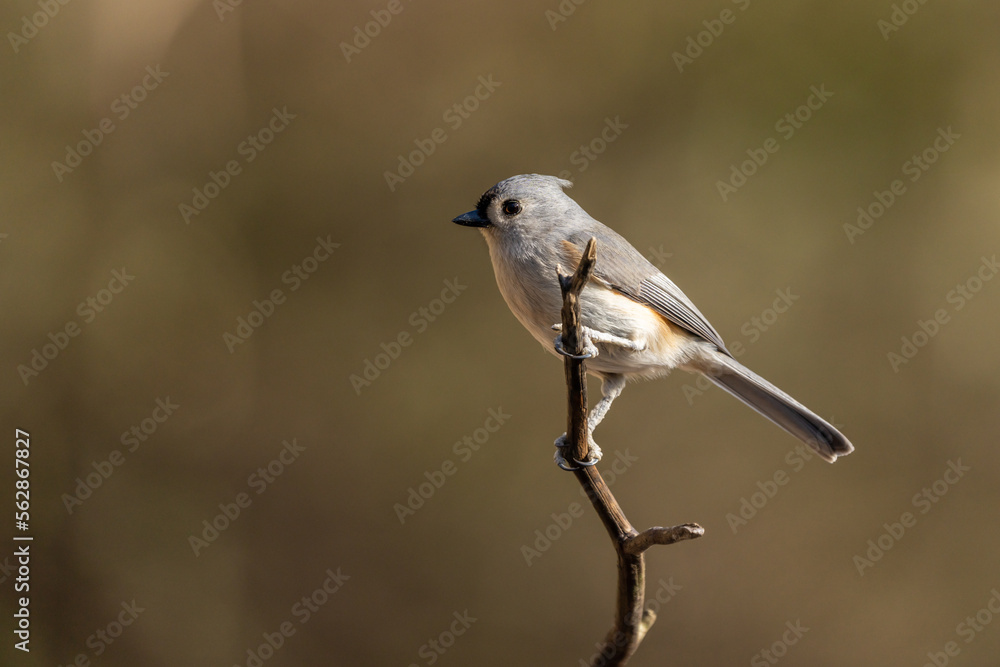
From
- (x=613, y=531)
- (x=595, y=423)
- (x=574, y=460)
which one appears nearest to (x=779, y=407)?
(x=595, y=423)

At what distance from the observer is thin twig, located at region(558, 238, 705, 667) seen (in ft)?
5.61

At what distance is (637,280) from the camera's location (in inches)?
99.8

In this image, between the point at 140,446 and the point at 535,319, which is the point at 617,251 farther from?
the point at 140,446

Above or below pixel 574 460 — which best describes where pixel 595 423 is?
above

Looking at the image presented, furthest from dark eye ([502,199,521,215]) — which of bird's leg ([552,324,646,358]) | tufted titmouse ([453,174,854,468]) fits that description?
bird's leg ([552,324,646,358])

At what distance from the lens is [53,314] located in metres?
3.93

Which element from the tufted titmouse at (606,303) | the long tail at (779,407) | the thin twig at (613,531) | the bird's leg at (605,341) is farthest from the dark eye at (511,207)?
the long tail at (779,407)

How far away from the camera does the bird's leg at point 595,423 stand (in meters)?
2.14

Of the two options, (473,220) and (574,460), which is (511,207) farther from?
(574,460)

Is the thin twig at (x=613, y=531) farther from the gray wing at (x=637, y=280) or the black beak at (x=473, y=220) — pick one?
the black beak at (x=473, y=220)

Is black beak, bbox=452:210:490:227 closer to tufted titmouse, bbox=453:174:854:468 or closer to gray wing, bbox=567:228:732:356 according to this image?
tufted titmouse, bbox=453:174:854:468

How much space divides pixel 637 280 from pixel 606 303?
0.77ft

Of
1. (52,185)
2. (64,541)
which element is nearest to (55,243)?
(52,185)

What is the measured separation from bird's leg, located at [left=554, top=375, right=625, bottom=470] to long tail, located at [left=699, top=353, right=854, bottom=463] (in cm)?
36
